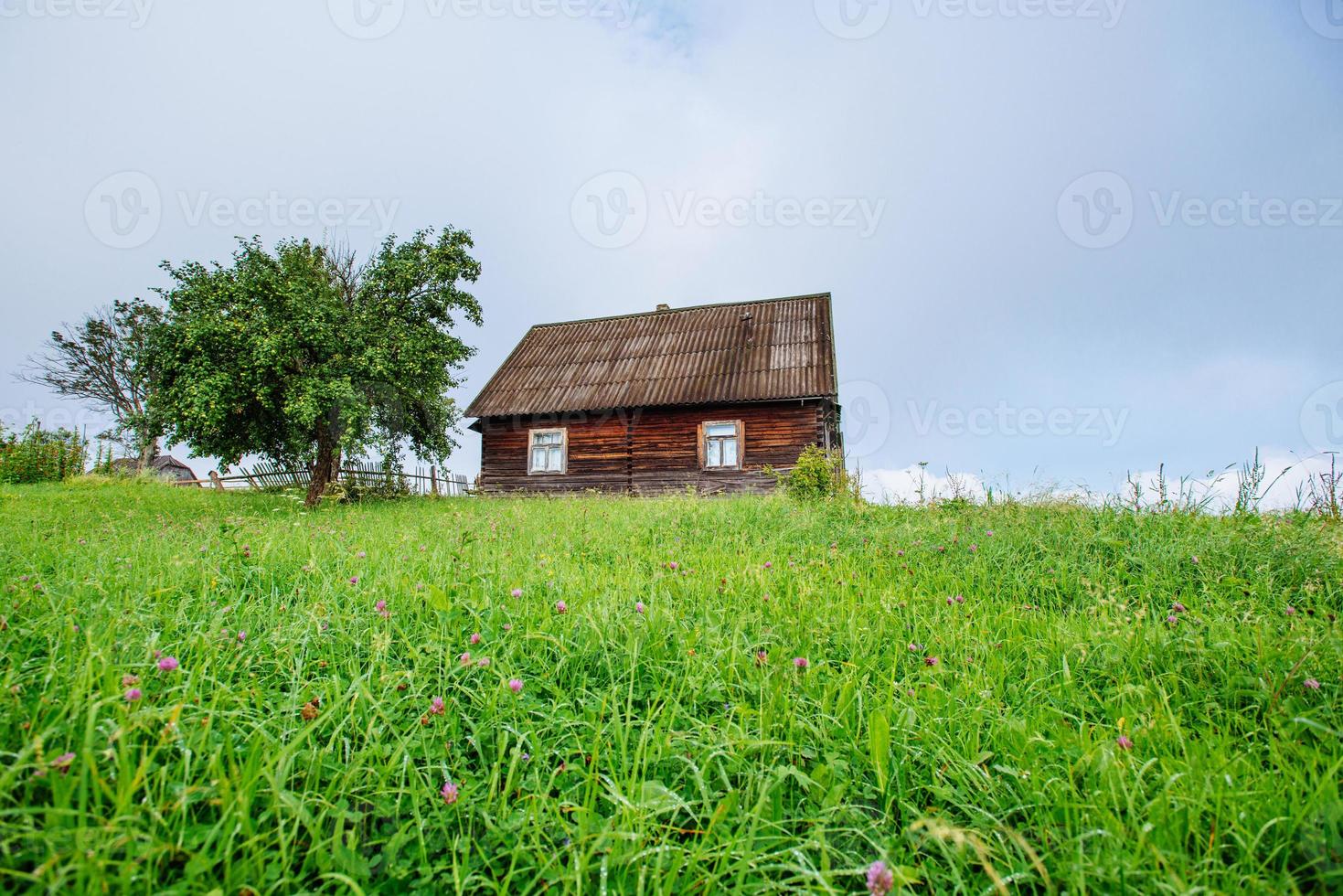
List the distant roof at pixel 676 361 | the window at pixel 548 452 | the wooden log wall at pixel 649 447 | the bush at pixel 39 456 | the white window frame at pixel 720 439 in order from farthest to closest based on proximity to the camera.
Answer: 1. the bush at pixel 39 456
2. the window at pixel 548 452
3. the distant roof at pixel 676 361
4. the white window frame at pixel 720 439
5. the wooden log wall at pixel 649 447

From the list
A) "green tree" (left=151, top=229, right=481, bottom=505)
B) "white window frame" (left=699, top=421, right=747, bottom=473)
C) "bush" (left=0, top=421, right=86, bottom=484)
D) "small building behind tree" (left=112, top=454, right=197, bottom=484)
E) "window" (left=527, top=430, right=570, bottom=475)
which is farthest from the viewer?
"small building behind tree" (left=112, top=454, right=197, bottom=484)

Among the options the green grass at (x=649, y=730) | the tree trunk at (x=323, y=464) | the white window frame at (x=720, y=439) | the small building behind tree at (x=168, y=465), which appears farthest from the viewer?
the small building behind tree at (x=168, y=465)

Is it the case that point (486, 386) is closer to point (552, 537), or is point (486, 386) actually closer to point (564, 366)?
point (564, 366)

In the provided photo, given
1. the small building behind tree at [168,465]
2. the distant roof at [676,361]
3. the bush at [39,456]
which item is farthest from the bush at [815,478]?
the small building behind tree at [168,465]

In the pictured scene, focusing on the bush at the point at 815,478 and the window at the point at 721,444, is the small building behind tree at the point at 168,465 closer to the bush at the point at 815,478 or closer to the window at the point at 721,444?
the window at the point at 721,444

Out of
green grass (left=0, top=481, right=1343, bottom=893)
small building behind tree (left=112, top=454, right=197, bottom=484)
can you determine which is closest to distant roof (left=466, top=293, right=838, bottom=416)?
green grass (left=0, top=481, right=1343, bottom=893)

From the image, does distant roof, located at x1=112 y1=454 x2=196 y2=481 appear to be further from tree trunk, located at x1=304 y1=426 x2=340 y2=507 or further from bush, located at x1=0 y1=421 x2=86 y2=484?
tree trunk, located at x1=304 y1=426 x2=340 y2=507

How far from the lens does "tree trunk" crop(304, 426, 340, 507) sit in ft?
40.4

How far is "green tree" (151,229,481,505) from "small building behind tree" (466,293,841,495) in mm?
3952

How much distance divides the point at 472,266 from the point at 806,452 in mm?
8853

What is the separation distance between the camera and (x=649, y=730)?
75.3 inches

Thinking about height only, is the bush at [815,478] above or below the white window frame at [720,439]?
below

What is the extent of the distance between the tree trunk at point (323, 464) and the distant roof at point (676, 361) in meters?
5.06

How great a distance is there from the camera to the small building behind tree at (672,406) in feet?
48.6
